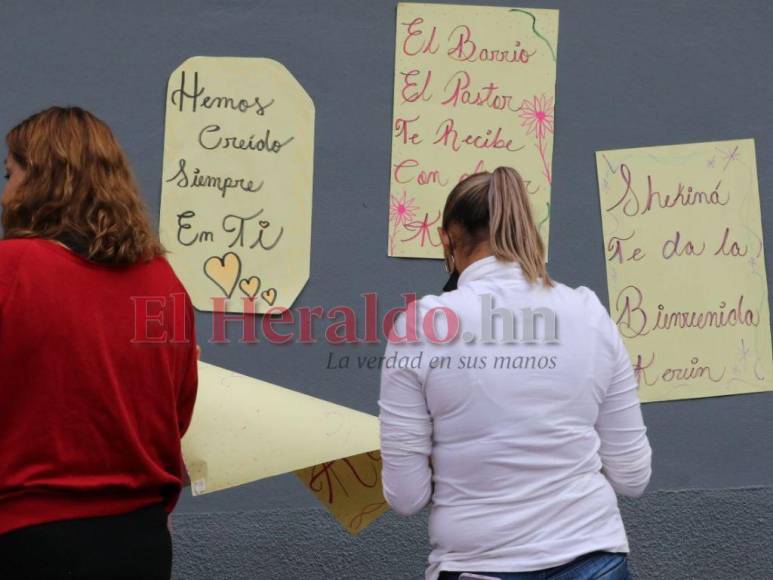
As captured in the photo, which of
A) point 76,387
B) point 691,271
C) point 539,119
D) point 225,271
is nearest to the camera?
point 76,387

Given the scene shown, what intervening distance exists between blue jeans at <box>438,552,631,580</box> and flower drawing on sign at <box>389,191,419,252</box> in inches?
80.5

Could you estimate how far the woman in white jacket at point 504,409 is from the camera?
7.97 ft

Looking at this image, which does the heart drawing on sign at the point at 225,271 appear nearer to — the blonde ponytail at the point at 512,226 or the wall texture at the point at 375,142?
the wall texture at the point at 375,142

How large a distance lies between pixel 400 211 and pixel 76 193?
6.74 feet

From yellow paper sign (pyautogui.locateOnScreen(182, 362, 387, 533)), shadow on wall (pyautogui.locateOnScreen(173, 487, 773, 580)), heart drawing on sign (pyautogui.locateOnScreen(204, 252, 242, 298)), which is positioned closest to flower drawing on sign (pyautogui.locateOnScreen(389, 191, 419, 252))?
heart drawing on sign (pyautogui.locateOnScreen(204, 252, 242, 298))

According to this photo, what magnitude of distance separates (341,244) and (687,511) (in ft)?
5.58

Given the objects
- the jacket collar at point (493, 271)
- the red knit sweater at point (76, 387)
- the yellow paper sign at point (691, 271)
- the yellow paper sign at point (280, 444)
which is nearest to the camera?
the red knit sweater at point (76, 387)

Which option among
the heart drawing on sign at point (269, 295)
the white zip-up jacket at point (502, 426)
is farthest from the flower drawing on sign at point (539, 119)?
the white zip-up jacket at point (502, 426)

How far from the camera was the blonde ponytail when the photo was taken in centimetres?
256

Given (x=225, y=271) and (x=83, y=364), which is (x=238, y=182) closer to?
(x=225, y=271)

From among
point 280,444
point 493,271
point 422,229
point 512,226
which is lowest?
point 280,444

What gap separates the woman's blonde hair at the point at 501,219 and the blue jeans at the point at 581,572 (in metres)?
0.60

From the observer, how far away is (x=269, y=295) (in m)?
4.32

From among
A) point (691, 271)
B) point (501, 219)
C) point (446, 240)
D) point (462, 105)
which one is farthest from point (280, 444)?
point (691, 271)
